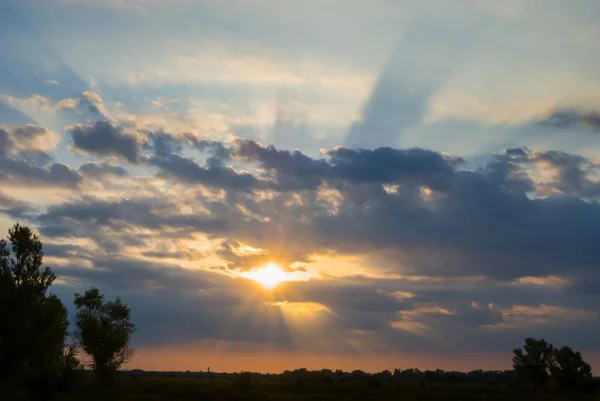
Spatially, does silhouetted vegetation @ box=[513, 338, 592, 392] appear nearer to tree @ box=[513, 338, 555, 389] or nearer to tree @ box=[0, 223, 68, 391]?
tree @ box=[513, 338, 555, 389]

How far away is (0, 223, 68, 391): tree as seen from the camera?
67.0m

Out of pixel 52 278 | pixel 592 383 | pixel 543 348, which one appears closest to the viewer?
pixel 52 278

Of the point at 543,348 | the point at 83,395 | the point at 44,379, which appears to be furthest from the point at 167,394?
the point at 543,348

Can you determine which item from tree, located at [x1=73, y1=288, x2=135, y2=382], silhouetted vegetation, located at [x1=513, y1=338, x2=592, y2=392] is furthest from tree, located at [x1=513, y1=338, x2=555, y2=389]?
tree, located at [x1=73, y1=288, x2=135, y2=382]

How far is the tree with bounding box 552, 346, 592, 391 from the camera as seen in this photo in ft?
443

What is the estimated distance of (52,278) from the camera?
75.0 meters

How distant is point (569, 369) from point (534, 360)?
862cm

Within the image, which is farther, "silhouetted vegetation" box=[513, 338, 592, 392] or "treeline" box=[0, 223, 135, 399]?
"silhouetted vegetation" box=[513, 338, 592, 392]

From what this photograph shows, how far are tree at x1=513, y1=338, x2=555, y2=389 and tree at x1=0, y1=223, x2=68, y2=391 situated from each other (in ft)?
343

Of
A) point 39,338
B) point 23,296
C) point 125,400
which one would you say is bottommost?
point 125,400

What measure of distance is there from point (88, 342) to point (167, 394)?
15.7m

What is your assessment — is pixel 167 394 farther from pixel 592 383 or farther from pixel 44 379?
pixel 592 383

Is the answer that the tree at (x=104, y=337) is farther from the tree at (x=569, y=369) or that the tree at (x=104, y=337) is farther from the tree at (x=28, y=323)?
the tree at (x=569, y=369)

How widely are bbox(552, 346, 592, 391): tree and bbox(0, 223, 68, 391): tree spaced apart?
368ft
